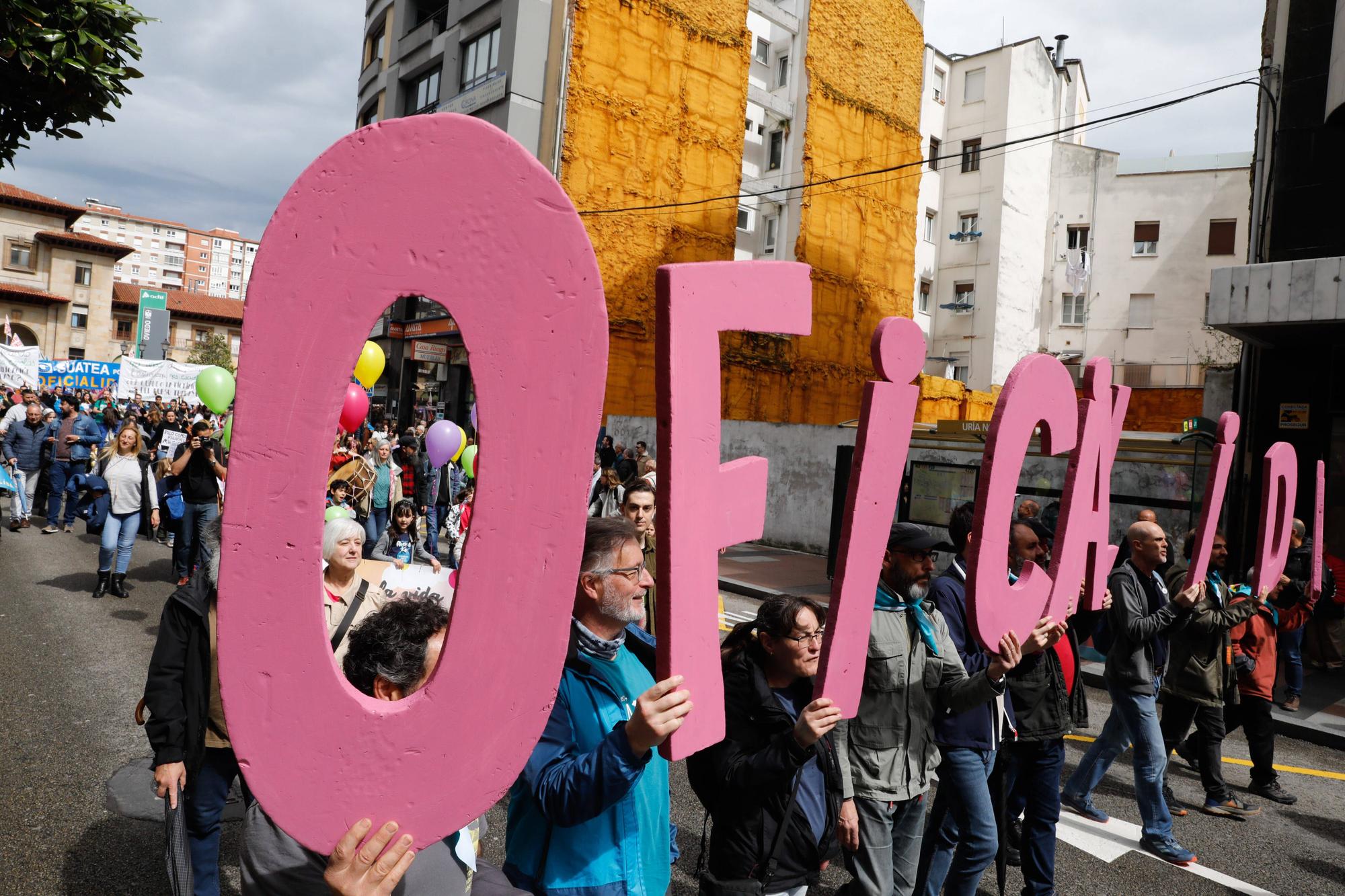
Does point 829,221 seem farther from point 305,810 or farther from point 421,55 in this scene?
point 305,810

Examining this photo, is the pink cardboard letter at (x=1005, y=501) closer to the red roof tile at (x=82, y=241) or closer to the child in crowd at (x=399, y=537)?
the child in crowd at (x=399, y=537)

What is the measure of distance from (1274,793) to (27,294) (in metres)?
65.4

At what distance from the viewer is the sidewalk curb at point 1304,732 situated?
24.7ft

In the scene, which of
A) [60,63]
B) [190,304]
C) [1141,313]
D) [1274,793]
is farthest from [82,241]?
[1274,793]

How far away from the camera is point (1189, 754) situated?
630cm

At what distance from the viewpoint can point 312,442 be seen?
62.5 inches

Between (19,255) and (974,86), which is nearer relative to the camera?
(974,86)

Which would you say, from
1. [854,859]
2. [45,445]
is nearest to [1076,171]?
[45,445]

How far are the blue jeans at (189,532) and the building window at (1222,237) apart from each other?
1340 inches

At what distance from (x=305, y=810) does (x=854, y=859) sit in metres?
2.39

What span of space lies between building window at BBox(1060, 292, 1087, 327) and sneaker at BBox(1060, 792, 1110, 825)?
33568 mm

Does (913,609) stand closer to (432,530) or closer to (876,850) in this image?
(876,850)

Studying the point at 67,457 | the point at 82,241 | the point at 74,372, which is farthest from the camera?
the point at 82,241

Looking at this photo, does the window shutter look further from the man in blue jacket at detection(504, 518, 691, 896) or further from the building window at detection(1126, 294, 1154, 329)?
the man in blue jacket at detection(504, 518, 691, 896)
